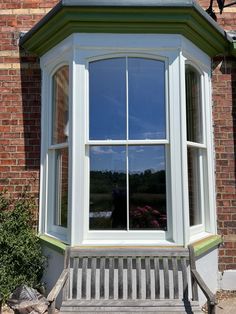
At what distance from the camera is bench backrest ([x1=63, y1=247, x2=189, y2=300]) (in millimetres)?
3738

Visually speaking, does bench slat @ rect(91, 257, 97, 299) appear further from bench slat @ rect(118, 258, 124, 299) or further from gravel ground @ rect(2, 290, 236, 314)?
gravel ground @ rect(2, 290, 236, 314)

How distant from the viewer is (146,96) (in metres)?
4.20

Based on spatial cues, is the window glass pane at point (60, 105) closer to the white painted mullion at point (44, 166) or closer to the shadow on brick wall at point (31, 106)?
the white painted mullion at point (44, 166)

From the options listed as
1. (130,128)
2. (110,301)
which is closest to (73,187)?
(130,128)

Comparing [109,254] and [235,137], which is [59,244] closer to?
[109,254]

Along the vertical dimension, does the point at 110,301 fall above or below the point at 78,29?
below

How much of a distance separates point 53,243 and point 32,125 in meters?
1.59

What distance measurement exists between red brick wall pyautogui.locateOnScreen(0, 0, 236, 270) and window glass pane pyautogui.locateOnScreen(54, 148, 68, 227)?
1.02 feet

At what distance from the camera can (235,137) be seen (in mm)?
4746

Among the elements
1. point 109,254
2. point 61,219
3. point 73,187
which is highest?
point 73,187

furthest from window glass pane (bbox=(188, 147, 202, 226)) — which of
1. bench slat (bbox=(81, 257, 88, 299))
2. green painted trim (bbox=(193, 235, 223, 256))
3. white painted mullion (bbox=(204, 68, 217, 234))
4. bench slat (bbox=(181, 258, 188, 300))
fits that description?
bench slat (bbox=(81, 257, 88, 299))

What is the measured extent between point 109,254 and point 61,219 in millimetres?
889

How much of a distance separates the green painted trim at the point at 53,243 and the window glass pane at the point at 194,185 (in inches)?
62.1

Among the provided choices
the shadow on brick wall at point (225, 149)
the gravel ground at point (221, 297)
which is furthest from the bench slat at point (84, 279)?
the shadow on brick wall at point (225, 149)
